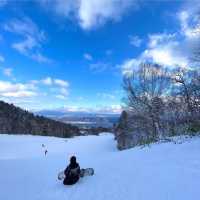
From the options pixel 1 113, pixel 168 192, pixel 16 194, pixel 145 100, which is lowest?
pixel 16 194

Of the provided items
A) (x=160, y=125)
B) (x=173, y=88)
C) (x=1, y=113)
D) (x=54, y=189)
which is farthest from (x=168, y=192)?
(x=1, y=113)

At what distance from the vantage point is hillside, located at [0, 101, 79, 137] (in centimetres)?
8600

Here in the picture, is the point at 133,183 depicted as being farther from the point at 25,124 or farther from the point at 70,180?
the point at 25,124

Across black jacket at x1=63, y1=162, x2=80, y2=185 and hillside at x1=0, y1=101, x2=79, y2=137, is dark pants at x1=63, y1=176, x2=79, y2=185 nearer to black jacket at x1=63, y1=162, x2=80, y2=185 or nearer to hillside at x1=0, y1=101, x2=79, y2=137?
black jacket at x1=63, y1=162, x2=80, y2=185

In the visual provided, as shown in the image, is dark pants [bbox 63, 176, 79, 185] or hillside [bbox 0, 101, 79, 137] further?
hillside [bbox 0, 101, 79, 137]

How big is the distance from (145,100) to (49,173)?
1520 cm

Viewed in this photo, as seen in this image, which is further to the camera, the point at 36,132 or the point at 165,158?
the point at 36,132

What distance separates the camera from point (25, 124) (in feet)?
296

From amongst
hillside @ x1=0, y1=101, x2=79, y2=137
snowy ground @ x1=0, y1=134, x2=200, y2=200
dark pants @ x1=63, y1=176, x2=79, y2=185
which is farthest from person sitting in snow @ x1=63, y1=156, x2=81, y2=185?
hillside @ x1=0, y1=101, x2=79, y2=137

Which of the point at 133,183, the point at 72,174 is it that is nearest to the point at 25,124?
the point at 72,174

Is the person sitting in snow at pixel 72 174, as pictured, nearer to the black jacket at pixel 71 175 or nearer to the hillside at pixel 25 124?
the black jacket at pixel 71 175

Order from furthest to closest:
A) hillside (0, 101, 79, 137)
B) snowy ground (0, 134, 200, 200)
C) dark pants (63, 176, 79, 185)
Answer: hillside (0, 101, 79, 137) → dark pants (63, 176, 79, 185) → snowy ground (0, 134, 200, 200)

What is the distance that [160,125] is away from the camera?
27422 millimetres

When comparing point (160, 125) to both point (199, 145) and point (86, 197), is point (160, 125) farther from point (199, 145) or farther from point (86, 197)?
point (86, 197)
